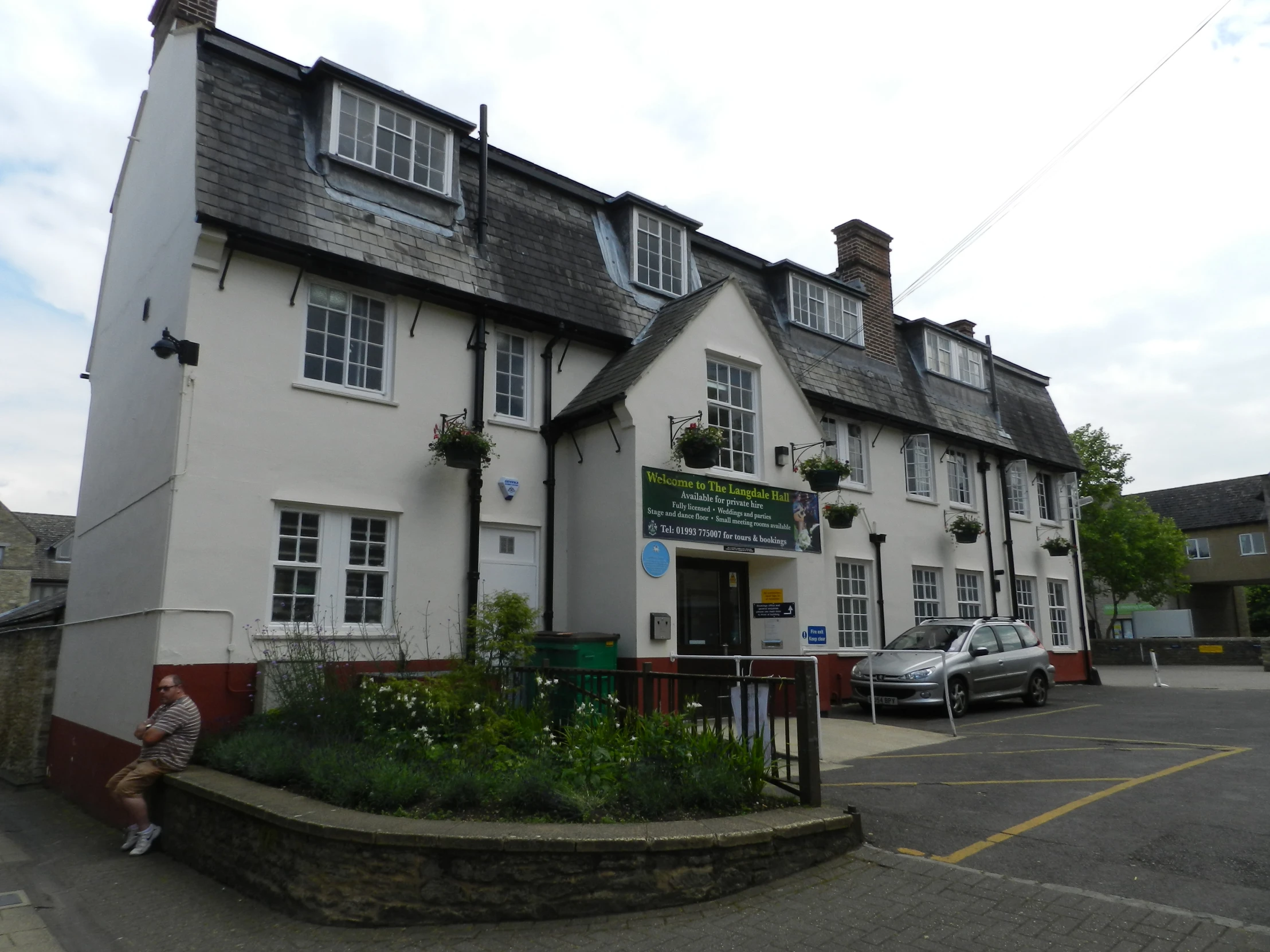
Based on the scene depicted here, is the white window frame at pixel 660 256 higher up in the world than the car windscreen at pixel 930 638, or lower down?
higher up

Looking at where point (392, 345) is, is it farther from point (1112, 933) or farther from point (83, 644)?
point (1112, 933)

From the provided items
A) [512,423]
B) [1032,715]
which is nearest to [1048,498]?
[1032,715]

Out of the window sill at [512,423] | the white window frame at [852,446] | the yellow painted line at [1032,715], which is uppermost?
the white window frame at [852,446]

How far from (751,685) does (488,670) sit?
359 centimetres

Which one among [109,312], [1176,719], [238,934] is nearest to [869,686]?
[1176,719]

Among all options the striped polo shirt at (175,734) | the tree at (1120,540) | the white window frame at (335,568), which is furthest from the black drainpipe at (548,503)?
the tree at (1120,540)

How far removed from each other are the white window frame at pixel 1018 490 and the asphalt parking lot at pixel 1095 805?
936cm

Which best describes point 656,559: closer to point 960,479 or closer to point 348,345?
point 348,345

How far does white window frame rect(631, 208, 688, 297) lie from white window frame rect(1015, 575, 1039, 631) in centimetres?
1219

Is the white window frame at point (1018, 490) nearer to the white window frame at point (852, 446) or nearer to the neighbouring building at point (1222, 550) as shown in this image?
the white window frame at point (852, 446)

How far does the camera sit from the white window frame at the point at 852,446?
17.7 m

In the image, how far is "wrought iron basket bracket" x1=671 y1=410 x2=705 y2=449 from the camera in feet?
42.0

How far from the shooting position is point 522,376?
1319cm

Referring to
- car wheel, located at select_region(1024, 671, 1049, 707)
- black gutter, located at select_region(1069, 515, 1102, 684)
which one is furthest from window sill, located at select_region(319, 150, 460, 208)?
black gutter, located at select_region(1069, 515, 1102, 684)
